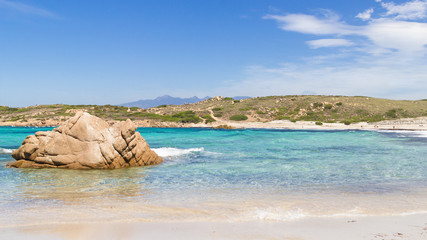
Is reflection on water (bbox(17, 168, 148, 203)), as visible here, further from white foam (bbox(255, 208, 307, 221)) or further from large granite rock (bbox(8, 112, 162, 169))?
white foam (bbox(255, 208, 307, 221))

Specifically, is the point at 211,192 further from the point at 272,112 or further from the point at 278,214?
the point at 272,112

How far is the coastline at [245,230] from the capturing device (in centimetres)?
720

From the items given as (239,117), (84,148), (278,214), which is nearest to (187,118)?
(239,117)

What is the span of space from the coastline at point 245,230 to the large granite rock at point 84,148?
34.5 ft

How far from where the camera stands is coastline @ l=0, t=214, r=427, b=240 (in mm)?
7199

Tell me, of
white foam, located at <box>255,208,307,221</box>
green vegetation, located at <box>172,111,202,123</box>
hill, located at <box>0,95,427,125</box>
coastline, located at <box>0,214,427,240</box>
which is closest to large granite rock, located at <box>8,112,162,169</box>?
coastline, located at <box>0,214,427,240</box>

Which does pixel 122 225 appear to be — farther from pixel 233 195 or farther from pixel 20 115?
pixel 20 115

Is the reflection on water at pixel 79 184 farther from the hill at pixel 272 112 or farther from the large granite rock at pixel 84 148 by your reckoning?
the hill at pixel 272 112

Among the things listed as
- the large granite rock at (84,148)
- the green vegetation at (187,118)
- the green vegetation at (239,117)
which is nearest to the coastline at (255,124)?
the green vegetation at (187,118)

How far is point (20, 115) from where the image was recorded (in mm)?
99750

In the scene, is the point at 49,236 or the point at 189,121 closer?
the point at 49,236

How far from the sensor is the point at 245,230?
7.72 meters

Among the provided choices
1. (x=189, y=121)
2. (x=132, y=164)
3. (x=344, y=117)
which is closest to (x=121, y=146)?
(x=132, y=164)

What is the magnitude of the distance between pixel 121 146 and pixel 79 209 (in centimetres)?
944
